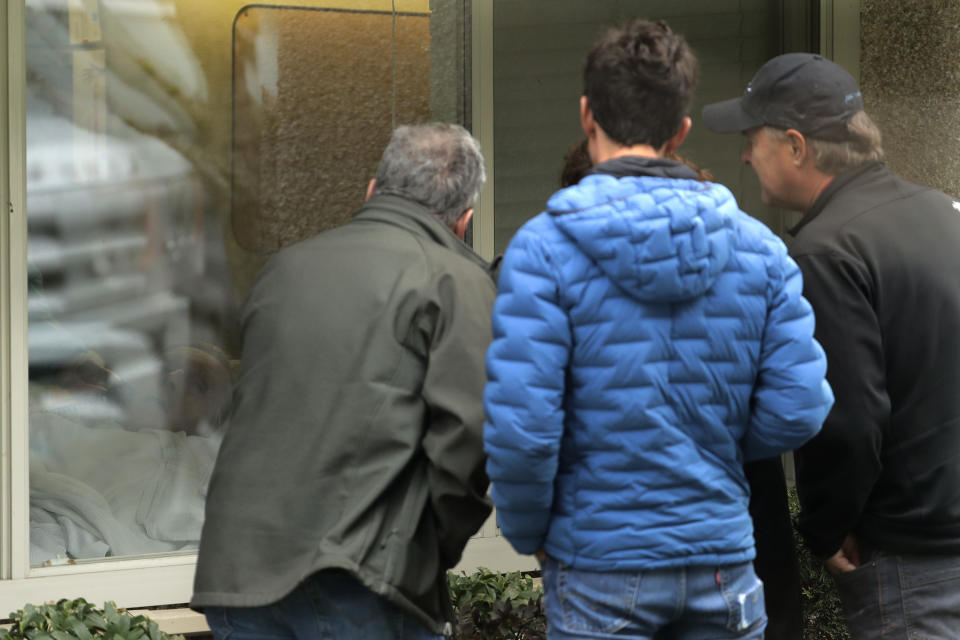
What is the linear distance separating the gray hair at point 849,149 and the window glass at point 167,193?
7.08 feet

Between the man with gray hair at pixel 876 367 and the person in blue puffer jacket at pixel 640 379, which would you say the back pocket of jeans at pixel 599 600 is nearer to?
the person in blue puffer jacket at pixel 640 379

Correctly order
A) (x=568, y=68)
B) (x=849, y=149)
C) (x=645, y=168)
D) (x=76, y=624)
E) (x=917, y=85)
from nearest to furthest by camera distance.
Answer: (x=645, y=168) → (x=849, y=149) → (x=76, y=624) → (x=917, y=85) → (x=568, y=68)

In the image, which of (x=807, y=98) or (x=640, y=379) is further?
(x=807, y=98)

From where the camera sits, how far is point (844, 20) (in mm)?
4918

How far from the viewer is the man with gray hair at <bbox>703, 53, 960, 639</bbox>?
247 centimetres

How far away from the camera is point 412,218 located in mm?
2564

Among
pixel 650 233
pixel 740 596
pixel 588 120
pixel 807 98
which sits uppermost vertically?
pixel 807 98

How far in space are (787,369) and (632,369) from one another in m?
0.33

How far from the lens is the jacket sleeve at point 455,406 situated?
93.1 inches

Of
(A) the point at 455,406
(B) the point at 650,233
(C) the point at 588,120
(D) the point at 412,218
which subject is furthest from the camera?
(D) the point at 412,218

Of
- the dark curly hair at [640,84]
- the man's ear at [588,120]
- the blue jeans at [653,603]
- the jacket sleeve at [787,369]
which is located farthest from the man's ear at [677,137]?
the blue jeans at [653,603]

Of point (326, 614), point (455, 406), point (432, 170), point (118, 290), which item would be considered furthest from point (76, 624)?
point (432, 170)

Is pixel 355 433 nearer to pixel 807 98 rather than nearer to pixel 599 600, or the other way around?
pixel 599 600

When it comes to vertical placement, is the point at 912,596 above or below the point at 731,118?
below
